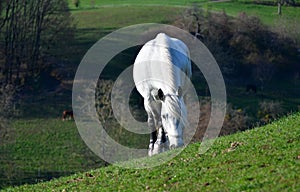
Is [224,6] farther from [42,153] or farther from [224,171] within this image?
[224,171]

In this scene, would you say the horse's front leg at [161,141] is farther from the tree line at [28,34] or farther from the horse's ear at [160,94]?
the tree line at [28,34]

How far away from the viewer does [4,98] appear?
178 feet

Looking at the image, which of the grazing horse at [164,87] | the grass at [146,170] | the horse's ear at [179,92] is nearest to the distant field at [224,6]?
the grass at [146,170]

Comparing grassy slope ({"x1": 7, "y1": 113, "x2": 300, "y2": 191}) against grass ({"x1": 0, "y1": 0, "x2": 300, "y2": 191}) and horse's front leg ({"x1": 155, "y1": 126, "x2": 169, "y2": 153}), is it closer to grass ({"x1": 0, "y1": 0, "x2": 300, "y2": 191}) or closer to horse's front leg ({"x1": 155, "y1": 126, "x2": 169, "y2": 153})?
grass ({"x1": 0, "y1": 0, "x2": 300, "y2": 191})

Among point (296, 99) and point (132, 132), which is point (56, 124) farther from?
point (296, 99)

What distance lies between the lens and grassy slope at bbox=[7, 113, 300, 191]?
1284 centimetres

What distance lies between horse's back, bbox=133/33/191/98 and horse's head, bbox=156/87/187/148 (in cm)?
54

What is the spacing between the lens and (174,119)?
17.6 metres

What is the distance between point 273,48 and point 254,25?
3511 mm

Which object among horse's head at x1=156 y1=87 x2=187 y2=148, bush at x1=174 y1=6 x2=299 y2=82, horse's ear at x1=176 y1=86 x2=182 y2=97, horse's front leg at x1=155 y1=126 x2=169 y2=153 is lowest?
bush at x1=174 y1=6 x2=299 y2=82

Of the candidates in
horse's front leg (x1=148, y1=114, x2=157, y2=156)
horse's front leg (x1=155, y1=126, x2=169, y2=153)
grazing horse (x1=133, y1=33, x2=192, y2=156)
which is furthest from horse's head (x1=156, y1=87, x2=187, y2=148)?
horse's front leg (x1=148, y1=114, x2=157, y2=156)

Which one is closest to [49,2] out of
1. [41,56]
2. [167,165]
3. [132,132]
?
[41,56]

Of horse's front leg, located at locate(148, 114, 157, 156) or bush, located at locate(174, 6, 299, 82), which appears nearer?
horse's front leg, located at locate(148, 114, 157, 156)

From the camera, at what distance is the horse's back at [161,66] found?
61.9 ft
